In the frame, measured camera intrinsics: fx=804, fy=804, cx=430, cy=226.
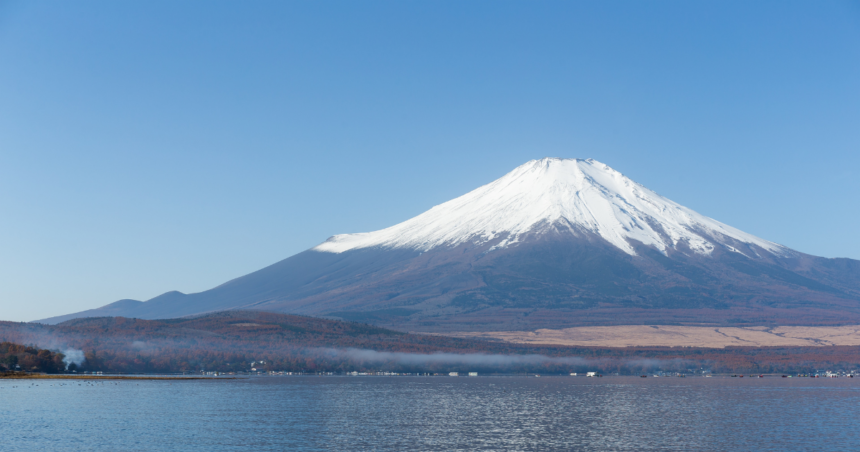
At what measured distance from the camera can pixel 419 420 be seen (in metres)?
92.8

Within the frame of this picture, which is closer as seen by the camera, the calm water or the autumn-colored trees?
the calm water

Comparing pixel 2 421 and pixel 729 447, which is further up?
pixel 2 421

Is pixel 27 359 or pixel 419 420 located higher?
pixel 27 359

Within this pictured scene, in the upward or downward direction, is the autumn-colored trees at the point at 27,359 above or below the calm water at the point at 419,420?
above

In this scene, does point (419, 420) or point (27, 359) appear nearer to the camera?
point (419, 420)

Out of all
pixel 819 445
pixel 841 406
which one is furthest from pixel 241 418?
pixel 841 406

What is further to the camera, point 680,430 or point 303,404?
point 303,404

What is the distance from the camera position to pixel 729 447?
71.5 m

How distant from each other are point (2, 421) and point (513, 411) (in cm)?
5975

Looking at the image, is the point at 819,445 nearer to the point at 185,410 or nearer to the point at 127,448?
the point at 127,448

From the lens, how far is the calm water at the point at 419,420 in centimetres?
7281

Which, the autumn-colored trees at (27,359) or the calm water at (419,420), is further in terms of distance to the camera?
the autumn-colored trees at (27,359)

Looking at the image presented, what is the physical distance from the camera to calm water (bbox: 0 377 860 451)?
72.8m

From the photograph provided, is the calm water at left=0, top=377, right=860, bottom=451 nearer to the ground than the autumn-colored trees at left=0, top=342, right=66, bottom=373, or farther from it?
nearer to the ground
